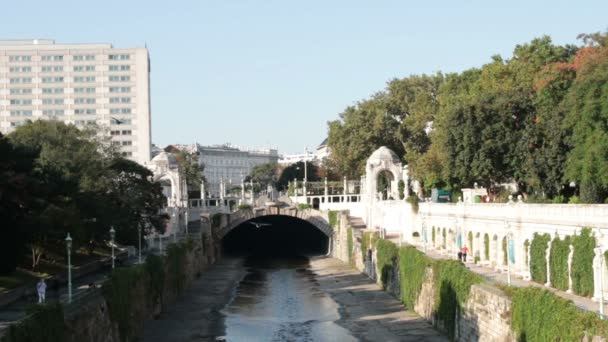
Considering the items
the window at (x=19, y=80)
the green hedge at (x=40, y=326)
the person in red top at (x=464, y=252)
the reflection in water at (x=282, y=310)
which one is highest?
the window at (x=19, y=80)

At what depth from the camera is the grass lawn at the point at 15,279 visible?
5771cm

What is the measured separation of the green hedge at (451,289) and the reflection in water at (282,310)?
571cm

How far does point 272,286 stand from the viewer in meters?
93.3

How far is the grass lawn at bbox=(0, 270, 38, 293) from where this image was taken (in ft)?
189

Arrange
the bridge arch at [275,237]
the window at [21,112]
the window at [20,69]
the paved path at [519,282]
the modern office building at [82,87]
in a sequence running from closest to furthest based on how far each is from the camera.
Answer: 1. the paved path at [519,282]
2. the bridge arch at [275,237]
3. the window at [20,69]
4. the modern office building at [82,87]
5. the window at [21,112]

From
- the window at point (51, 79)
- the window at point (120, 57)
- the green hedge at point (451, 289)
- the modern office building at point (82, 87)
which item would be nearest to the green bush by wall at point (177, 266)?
the green hedge at point (451, 289)

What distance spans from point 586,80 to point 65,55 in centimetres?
13073

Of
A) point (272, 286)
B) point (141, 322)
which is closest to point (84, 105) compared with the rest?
point (272, 286)

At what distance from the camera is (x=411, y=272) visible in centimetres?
6656

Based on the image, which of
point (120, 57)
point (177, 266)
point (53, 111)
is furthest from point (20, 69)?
point (177, 266)

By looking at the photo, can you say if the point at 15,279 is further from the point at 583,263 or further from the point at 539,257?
the point at 583,263

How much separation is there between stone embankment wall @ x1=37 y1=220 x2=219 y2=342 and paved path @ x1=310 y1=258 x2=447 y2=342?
1159 cm

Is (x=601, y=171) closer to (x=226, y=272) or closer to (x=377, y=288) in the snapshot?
(x=377, y=288)

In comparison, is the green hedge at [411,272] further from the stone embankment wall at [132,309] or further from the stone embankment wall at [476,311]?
the stone embankment wall at [132,309]
